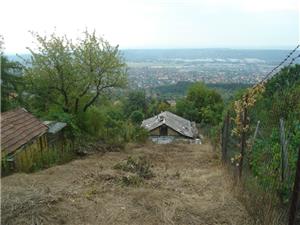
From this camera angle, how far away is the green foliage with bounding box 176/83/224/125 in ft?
151

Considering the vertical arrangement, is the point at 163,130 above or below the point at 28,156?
below

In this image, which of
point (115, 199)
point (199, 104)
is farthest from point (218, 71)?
point (115, 199)

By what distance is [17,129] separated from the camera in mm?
9734

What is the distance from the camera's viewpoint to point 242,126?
6.28 meters

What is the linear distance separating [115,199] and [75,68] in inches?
454

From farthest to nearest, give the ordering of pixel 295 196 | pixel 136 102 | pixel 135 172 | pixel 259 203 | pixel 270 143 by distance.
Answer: pixel 136 102 < pixel 135 172 < pixel 270 143 < pixel 259 203 < pixel 295 196

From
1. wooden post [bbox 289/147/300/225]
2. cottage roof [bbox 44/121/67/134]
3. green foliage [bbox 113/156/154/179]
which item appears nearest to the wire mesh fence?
wooden post [bbox 289/147/300/225]

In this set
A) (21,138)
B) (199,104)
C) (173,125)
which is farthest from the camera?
(199,104)

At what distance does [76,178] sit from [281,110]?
182 inches

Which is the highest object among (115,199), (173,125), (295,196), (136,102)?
(295,196)

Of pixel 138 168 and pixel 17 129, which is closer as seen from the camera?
pixel 138 168

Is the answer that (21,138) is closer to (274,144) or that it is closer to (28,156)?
(28,156)

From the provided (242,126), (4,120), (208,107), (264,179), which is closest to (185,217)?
(264,179)

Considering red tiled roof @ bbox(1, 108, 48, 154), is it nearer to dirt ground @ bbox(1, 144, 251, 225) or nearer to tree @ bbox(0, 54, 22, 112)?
dirt ground @ bbox(1, 144, 251, 225)
